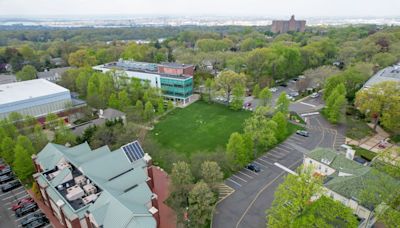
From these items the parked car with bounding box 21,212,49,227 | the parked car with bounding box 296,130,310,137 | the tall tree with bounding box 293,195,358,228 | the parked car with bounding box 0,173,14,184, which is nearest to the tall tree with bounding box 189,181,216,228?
the tall tree with bounding box 293,195,358,228

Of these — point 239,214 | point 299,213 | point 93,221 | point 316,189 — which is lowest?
point 239,214

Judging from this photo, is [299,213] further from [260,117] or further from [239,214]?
[260,117]

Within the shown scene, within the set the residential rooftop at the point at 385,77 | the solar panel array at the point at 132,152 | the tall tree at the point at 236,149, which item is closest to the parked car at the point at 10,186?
the solar panel array at the point at 132,152

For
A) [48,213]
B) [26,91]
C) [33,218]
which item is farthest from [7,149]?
Result: [26,91]

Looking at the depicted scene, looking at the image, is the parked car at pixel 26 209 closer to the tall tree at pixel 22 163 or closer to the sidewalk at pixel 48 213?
the sidewalk at pixel 48 213

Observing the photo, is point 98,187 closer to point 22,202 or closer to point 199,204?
point 199,204

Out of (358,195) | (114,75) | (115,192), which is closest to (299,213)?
(358,195)
